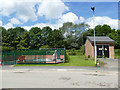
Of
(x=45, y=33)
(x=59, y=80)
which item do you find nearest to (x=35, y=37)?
(x=45, y=33)

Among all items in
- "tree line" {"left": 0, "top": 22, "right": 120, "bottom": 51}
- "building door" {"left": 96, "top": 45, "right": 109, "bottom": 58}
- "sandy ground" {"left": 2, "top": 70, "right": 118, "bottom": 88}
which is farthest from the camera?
"tree line" {"left": 0, "top": 22, "right": 120, "bottom": 51}

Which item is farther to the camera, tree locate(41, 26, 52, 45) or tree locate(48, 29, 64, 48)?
tree locate(41, 26, 52, 45)

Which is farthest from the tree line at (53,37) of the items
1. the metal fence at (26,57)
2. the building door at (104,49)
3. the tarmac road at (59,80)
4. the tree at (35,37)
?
the tarmac road at (59,80)

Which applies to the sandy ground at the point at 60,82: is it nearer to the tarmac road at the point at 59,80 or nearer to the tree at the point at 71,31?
the tarmac road at the point at 59,80

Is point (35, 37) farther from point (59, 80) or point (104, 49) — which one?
point (59, 80)

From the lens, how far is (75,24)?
5175 centimetres

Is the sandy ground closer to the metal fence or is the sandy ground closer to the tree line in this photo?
the metal fence

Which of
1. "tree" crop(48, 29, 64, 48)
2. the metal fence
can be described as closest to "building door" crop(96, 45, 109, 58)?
the metal fence

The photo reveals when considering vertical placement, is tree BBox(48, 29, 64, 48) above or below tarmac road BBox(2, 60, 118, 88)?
above

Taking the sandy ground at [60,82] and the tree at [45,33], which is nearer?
the sandy ground at [60,82]

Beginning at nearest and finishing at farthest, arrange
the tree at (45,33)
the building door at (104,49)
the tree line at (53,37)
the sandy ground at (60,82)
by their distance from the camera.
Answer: the sandy ground at (60,82), the building door at (104,49), the tree line at (53,37), the tree at (45,33)

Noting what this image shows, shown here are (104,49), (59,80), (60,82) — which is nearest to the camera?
(60,82)

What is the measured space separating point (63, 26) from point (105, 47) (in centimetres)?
3246

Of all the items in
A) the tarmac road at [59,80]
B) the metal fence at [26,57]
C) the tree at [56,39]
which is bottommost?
the tarmac road at [59,80]
